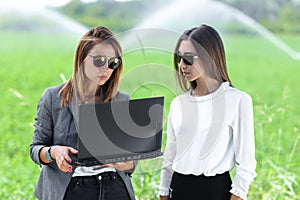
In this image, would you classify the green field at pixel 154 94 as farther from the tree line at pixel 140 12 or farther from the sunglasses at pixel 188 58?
the tree line at pixel 140 12

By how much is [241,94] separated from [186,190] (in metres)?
0.39

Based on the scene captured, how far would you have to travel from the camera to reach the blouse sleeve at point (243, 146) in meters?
1.98

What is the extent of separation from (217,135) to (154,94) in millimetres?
580

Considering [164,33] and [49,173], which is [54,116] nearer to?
[49,173]

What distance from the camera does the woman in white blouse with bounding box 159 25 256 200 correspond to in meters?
1.99

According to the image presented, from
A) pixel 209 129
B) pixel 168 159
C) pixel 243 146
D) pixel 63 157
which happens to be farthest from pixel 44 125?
pixel 243 146

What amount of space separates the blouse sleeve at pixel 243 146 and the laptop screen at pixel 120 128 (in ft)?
0.87

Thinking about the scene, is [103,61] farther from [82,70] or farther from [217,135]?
[217,135]

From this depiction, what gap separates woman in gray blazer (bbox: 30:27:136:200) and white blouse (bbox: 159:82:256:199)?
21 centimetres

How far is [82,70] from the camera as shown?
2.05 meters

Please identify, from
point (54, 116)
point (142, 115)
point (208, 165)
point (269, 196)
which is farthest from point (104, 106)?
point (269, 196)

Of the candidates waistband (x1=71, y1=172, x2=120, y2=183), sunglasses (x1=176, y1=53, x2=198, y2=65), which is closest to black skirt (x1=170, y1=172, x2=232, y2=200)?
waistband (x1=71, y1=172, x2=120, y2=183)

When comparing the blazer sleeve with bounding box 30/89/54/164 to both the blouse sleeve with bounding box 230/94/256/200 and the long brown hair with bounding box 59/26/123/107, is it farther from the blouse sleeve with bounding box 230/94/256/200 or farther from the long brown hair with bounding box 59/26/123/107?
the blouse sleeve with bounding box 230/94/256/200

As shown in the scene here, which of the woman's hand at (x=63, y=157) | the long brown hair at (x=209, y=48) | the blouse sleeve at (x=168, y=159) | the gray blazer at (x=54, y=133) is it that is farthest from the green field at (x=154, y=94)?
the woman's hand at (x=63, y=157)
